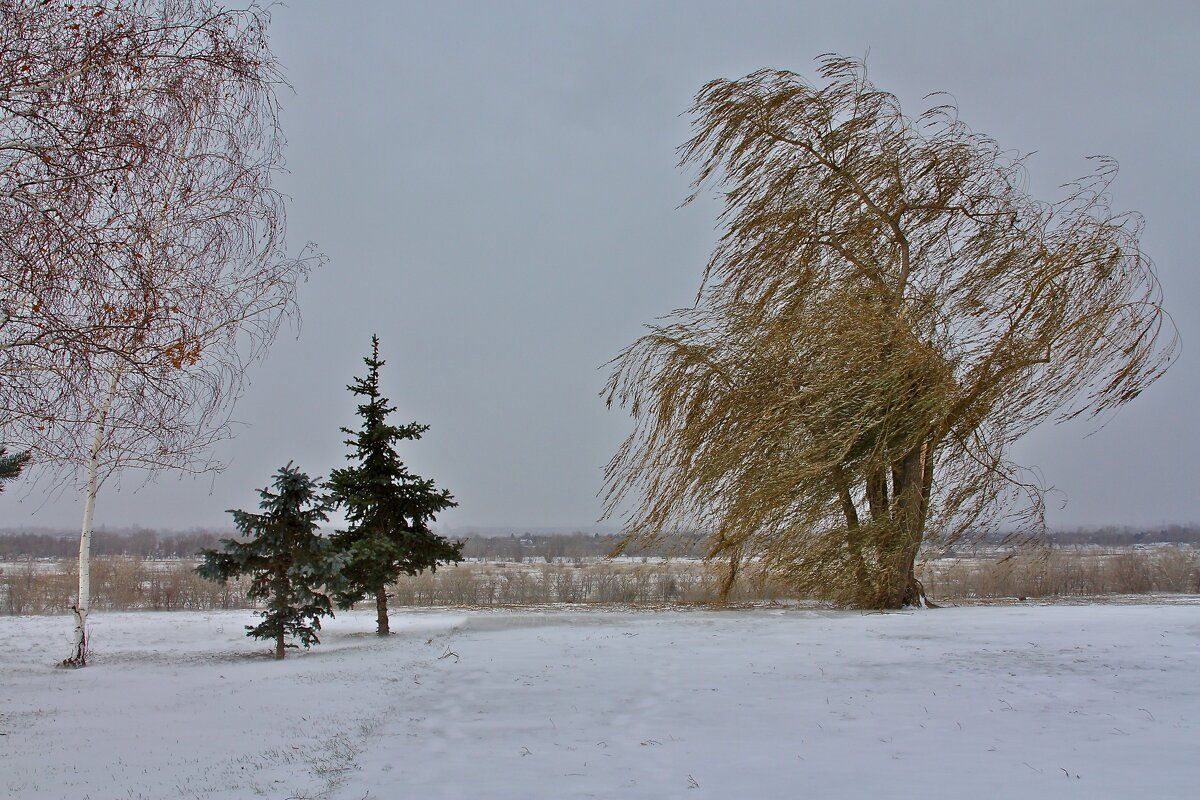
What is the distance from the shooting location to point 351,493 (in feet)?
40.9

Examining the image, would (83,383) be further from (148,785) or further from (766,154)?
(766,154)

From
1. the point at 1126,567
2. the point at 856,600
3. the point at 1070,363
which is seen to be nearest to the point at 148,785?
the point at 856,600

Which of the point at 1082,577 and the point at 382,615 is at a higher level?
the point at 382,615

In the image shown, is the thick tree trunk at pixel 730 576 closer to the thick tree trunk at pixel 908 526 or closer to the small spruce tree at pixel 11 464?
the thick tree trunk at pixel 908 526

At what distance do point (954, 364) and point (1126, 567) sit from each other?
12.2 m

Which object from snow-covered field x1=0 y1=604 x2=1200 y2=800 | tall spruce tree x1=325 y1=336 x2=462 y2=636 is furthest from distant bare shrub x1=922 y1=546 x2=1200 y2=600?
tall spruce tree x1=325 y1=336 x2=462 y2=636

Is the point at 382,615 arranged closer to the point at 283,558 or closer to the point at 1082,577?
the point at 283,558

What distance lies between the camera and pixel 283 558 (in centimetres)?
1053

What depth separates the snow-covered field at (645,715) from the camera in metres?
4.78

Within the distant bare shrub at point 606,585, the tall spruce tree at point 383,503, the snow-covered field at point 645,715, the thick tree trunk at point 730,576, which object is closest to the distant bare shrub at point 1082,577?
the distant bare shrub at point 606,585

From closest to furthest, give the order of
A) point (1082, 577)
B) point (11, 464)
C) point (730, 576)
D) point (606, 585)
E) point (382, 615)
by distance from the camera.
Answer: point (11, 464) < point (382, 615) < point (730, 576) < point (1082, 577) < point (606, 585)

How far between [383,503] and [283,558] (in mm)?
2240

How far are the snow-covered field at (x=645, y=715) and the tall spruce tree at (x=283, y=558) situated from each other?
52cm

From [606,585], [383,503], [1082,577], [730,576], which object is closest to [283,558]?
[383,503]
